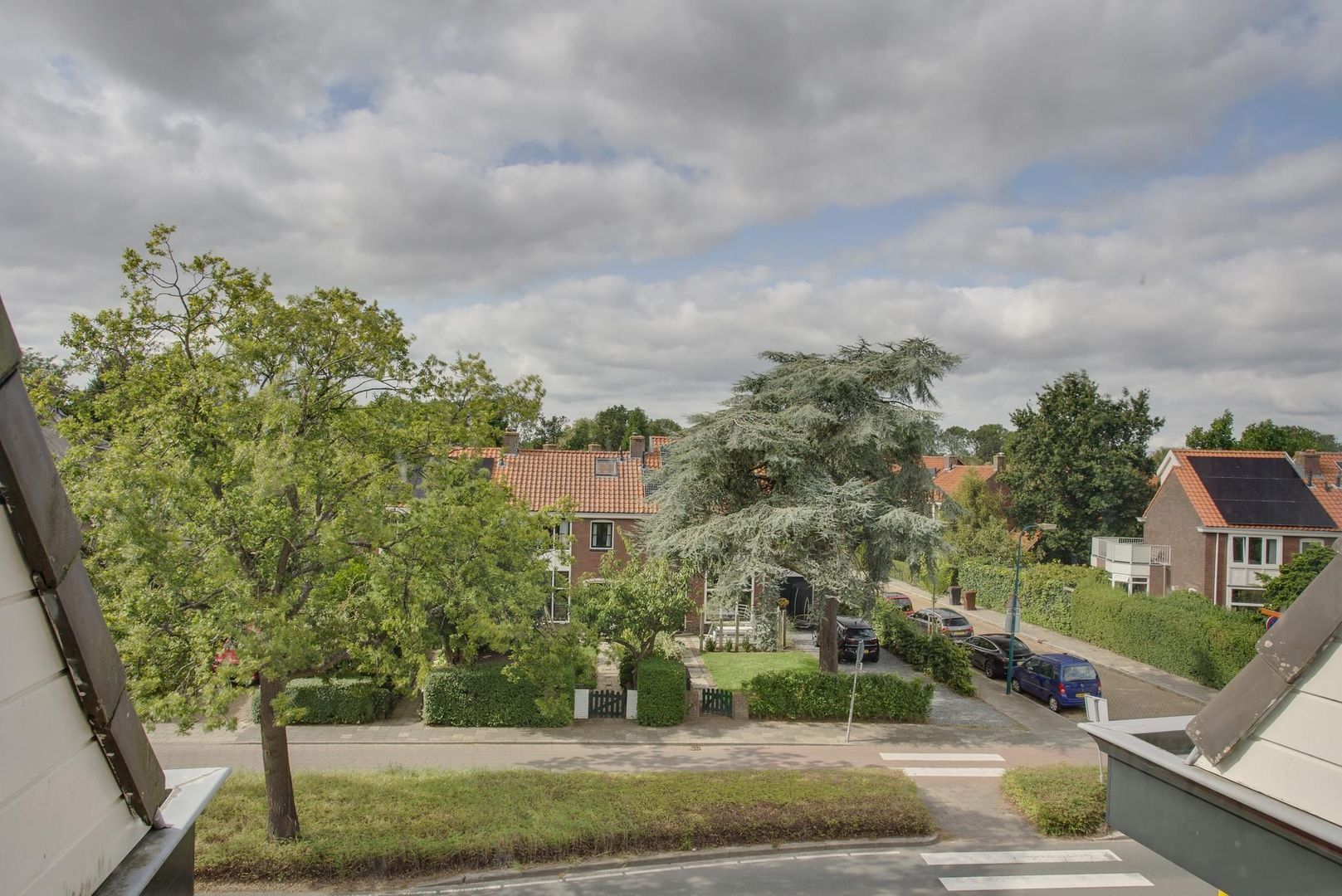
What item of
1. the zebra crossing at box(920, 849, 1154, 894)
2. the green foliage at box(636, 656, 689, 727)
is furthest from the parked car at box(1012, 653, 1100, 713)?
the green foliage at box(636, 656, 689, 727)

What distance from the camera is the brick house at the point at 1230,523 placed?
32.8 metres

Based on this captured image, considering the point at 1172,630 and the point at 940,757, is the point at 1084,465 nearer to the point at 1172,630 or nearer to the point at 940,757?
the point at 1172,630

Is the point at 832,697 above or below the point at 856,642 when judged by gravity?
below

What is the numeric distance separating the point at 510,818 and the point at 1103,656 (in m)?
24.7

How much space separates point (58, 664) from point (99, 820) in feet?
1.86

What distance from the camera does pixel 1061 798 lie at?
1466cm

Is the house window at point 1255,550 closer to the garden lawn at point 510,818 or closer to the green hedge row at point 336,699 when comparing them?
the garden lawn at point 510,818

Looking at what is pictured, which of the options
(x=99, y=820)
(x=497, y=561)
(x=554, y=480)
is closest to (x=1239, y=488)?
(x=554, y=480)

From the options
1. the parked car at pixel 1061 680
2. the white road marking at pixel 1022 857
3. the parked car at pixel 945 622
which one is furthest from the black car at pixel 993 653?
the white road marking at pixel 1022 857

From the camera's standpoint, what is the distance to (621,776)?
51.6 ft

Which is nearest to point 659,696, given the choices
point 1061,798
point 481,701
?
point 481,701

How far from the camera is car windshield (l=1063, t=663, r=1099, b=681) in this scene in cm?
2228

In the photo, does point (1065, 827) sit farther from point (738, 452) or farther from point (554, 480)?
point (554, 480)

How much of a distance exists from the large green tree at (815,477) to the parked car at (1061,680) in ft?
20.2
